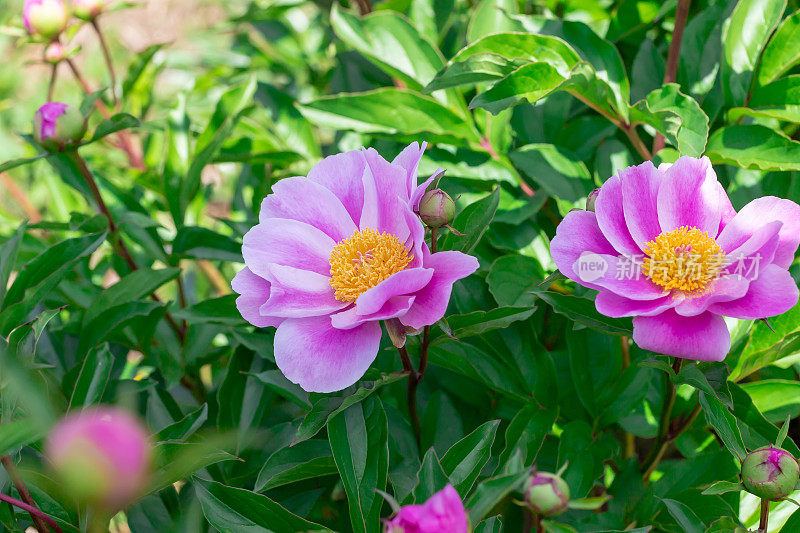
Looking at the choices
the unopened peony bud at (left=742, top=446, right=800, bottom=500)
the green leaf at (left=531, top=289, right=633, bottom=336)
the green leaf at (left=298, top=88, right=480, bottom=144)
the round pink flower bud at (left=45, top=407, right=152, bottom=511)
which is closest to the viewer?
the round pink flower bud at (left=45, top=407, right=152, bottom=511)

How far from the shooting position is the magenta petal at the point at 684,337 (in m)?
0.62

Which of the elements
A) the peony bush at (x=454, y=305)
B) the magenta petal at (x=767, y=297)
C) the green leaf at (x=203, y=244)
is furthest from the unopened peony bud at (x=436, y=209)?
the green leaf at (x=203, y=244)

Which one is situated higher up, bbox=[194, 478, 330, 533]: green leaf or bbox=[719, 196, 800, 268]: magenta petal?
bbox=[719, 196, 800, 268]: magenta petal

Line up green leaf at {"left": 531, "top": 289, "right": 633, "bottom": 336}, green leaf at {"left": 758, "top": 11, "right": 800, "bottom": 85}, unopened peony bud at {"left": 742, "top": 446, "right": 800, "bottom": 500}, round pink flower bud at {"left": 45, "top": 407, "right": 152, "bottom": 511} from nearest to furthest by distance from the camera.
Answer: round pink flower bud at {"left": 45, "top": 407, "right": 152, "bottom": 511}, unopened peony bud at {"left": 742, "top": 446, "right": 800, "bottom": 500}, green leaf at {"left": 531, "top": 289, "right": 633, "bottom": 336}, green leaf at {"left": 758, "top": 11, "right": 800, "bottom": 85}

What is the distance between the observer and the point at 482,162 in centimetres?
107

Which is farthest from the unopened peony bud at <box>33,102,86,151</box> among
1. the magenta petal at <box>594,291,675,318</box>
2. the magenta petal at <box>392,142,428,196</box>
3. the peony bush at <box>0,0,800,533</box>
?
the magenta petal at <box>594,291,675,318</box>

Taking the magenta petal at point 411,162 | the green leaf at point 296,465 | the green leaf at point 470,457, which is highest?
the magenta petal at point 411,162

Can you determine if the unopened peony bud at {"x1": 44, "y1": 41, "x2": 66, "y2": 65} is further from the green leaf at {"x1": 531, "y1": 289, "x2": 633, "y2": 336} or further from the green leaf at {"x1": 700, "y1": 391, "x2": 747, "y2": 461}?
the green leaf at {"x1": 700, "y1": 391, "x2": 747, "y2": 461}

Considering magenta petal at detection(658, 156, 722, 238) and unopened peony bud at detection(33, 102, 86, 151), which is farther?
unopened peony bud at detection(33, 102, 86, 151)

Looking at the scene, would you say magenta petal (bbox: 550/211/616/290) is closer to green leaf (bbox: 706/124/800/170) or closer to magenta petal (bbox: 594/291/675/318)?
magenta petal (bbox: 594/291/675/318)

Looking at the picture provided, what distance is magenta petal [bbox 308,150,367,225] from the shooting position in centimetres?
77

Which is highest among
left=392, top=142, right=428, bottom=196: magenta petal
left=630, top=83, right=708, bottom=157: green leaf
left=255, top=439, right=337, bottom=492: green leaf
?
left=392, top=142, right=428, bottom=196: magenta petal

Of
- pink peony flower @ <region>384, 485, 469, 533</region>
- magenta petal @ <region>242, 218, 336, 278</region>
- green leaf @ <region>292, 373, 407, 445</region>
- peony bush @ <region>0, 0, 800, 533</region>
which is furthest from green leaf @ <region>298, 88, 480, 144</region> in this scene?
pink peony flower @ <region>384, 485, 469, 533</region>

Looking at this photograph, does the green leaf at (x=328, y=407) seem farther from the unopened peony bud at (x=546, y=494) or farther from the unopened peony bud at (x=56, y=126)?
the unopened peony bud at (x=56, y=126)
